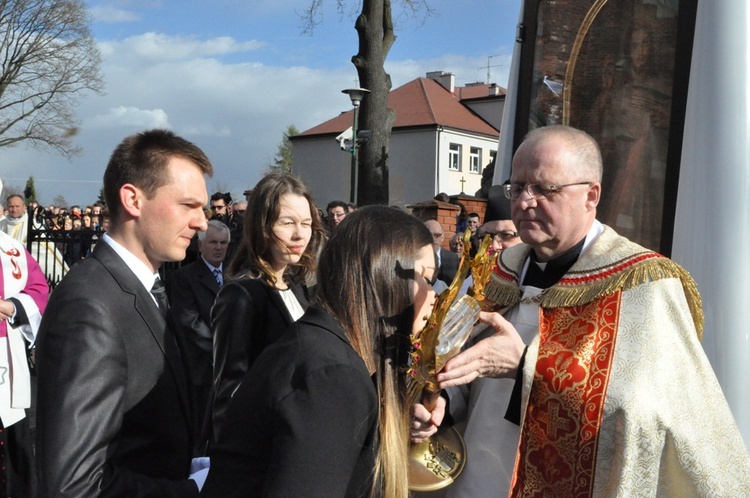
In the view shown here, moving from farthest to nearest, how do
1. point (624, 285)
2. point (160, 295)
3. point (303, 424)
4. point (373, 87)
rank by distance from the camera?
point (373, 87)
point (624, 285)
point (160, 295)
point (303, 424)

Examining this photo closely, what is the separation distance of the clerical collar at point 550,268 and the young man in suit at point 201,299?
308cm

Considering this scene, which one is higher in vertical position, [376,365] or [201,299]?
[376,365]

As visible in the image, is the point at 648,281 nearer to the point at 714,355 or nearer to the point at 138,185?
the point at 714,355

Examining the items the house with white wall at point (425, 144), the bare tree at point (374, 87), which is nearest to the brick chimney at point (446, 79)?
the house with white wall at point (425, 144)

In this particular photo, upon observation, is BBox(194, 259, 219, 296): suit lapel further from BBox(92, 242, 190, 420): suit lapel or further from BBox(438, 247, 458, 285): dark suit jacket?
BBox(92, 242, 190, 420): suit lapel

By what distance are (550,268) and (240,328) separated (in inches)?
52.9

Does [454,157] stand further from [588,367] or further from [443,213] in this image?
[588,367]

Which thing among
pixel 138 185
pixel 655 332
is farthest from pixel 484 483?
pixel 138 185

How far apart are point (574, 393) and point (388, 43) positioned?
42.3ft

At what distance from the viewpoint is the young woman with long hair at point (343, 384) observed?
1737 mm

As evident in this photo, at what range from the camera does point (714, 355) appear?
3.51 meters

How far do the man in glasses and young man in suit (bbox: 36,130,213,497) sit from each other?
30.1 inches

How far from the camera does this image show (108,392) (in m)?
2.20

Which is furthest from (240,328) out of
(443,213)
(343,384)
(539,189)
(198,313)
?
(443,213)
